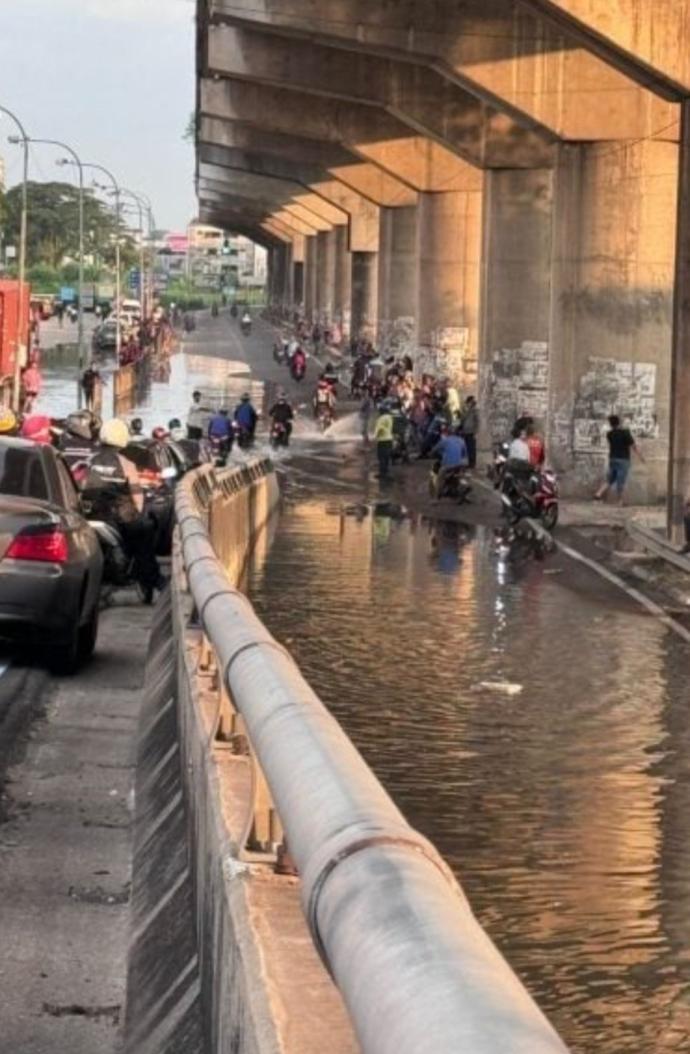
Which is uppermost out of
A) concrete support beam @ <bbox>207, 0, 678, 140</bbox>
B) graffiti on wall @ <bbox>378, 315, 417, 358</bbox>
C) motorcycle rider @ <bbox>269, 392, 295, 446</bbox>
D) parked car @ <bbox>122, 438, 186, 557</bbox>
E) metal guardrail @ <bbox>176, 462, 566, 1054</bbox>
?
concrete support beam @ <bbox>207, 0, 678, 140</bbox>

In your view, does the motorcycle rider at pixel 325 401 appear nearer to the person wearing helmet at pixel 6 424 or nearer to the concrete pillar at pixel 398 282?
the concrete pillar at pixel 398 282

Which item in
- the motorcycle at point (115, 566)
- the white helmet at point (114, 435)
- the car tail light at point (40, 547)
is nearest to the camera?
the car tail light at point (40, 547)

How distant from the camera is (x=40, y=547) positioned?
14.5 m

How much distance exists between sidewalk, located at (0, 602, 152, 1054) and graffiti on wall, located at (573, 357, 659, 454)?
26.6 meters

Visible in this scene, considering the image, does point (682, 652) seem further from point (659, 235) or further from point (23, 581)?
point (659, 235)

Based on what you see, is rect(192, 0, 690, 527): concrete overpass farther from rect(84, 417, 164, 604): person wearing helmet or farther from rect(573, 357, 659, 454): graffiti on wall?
rect(84, 417, 164, 604): person wearing helmet

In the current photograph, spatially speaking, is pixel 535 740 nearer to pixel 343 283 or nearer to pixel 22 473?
pixel 22 473

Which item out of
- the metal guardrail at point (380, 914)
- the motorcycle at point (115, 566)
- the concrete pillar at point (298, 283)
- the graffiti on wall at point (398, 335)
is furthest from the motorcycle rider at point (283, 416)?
the concrete pillar at point (298, 283)

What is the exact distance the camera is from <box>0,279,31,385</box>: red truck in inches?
1954

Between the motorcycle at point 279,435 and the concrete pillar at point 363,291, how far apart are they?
40660 mm

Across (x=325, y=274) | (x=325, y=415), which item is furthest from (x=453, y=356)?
(x=325, y=274)

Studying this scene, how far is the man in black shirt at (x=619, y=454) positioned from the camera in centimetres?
3906

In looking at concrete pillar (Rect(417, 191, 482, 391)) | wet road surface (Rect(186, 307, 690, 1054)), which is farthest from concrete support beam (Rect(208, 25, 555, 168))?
wet road surface (Rect(186, 307, 690, 1054))

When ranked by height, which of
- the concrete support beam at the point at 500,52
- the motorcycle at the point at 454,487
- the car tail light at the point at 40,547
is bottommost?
the motorcycle at the point at 454,487
